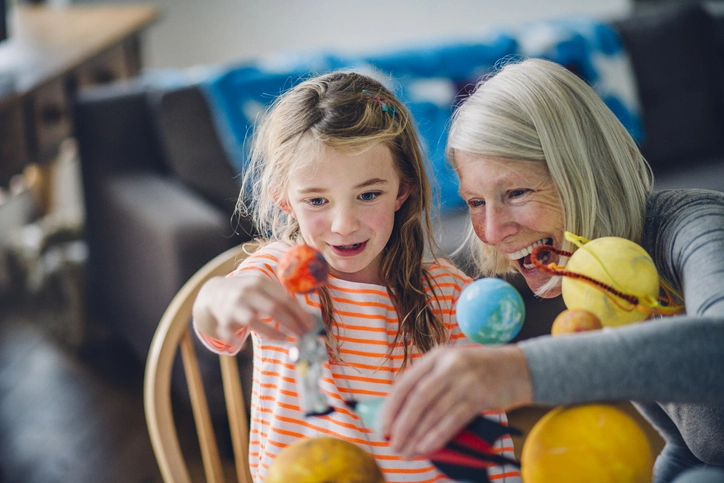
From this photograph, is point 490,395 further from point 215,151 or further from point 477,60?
point 477,60

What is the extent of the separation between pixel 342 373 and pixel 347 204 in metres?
0.21

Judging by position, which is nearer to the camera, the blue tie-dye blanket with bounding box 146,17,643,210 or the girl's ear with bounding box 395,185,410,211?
the girl's ear with bounding box 395,185,410,211

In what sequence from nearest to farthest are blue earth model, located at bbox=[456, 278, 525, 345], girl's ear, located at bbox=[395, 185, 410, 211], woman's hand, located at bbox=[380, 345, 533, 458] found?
1. woman's hand, located at bbox=[380, 345, 533, 458]
2. blue earth model, located at bbox=[456, 278, 525, 345]
3. girl's ear, located at bbox=[395, 185, 410, 211]

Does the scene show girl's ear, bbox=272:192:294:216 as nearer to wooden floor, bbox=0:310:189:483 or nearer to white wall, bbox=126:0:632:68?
wooden floor, bbox=0:310:189:483

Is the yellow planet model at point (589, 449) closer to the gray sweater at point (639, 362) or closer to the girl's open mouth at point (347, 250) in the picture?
the gray sweater at point (639, 362)

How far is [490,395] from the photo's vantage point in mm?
537

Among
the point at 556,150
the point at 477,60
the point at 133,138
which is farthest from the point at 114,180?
the point at 556,150

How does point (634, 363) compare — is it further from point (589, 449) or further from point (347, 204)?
point (347, 204)

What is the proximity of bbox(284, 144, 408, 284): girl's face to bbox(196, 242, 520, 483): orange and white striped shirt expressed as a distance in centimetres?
6

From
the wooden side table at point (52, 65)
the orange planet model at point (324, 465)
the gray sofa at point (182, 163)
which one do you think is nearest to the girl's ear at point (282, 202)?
the orange planet model at point (324, 465)

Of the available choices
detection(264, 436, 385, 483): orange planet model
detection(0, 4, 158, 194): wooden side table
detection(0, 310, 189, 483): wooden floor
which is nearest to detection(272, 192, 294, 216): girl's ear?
detection(264, 436, 385, 483): orange planet model

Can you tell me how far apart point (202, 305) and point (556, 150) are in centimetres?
40

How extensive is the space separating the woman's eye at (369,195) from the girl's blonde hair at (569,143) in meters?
0.11

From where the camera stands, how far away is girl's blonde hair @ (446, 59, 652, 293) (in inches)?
30.6
